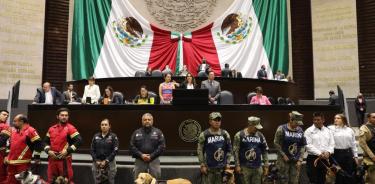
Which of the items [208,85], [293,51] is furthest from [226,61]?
[208,85]

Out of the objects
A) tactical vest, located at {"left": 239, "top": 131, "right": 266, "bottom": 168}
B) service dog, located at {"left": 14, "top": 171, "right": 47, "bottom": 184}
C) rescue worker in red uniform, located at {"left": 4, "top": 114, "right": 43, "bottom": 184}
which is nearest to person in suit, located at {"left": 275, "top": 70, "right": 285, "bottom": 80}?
tactical vest, located at {"left": 239, "top": 131, "right": 266, "bottom": 168}

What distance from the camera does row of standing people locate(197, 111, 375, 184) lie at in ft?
14.6

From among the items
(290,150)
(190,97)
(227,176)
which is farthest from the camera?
(190,97)

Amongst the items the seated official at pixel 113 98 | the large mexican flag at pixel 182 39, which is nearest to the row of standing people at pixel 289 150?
the seated official at pixel 113 98

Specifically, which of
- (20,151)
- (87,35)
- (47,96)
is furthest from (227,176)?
(87,35)

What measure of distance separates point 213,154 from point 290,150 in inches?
46.6

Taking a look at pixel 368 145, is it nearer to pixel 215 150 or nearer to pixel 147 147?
pixel 215 150

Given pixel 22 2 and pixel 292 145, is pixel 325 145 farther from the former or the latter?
pixel 22 2

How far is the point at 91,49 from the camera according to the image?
13.0m

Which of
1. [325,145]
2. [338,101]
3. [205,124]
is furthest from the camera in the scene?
[338,101]

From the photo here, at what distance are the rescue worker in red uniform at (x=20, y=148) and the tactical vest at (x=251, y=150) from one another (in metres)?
3.01

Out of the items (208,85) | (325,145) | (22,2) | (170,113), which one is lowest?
(325,145)

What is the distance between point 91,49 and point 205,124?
305 inches

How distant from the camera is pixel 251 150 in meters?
4.54
